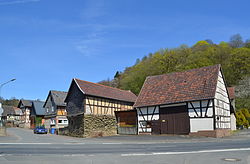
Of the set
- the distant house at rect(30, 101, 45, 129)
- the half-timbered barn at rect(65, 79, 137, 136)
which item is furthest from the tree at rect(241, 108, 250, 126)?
the distant house at rect(30, 101, 45, 129)

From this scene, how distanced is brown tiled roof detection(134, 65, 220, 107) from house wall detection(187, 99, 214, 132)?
0.66 m

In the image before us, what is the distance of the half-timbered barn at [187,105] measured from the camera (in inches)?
1011

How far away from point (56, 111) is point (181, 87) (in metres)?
29.6

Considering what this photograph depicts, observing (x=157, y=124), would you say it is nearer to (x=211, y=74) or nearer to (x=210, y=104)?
(x=210, y=104)

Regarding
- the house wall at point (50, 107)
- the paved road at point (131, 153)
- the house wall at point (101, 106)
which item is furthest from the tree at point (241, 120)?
the house wall at point (50, 107)

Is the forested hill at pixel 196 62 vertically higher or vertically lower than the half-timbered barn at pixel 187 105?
higher

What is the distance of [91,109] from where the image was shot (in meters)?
32.1

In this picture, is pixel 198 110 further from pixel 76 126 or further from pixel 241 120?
pixel 241 120

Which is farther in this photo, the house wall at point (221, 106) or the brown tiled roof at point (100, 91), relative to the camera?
the brown tiled roof at point (100, 91)

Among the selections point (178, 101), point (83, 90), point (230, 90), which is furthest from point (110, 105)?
point (230, 90)

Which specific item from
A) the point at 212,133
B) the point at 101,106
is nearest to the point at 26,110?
the point at 101,106

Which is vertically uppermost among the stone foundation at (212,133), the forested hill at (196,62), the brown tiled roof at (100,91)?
the forested hill at (196,62)

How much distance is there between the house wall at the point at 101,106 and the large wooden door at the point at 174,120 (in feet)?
28.3

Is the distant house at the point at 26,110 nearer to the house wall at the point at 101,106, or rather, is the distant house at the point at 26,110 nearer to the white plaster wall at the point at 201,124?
the house wall at the point at 101,106
